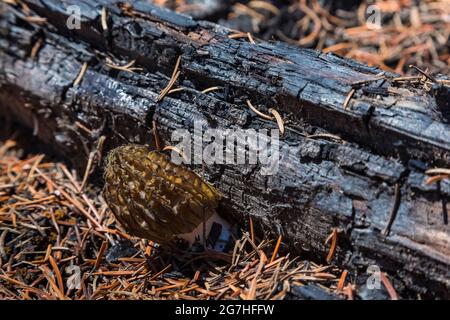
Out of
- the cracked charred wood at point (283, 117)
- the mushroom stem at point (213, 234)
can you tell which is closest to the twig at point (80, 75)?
the cracked charred wood at point (283, 117)

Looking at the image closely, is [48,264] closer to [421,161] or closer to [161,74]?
[161,74]

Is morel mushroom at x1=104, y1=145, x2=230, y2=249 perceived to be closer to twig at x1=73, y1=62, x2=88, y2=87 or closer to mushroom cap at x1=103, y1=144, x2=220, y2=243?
mushroom cap at x1=103, y1=144, x2=220, y2=243

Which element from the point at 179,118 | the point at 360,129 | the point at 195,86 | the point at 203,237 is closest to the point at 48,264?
the point at 203,237

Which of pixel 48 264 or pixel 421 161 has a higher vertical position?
pixel 421 161

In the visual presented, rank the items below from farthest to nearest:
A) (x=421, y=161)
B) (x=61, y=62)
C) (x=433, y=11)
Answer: (x=433, y=11) < (x=61, y=62) < (x=421, y=161)

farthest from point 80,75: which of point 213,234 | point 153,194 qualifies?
point 213,234
